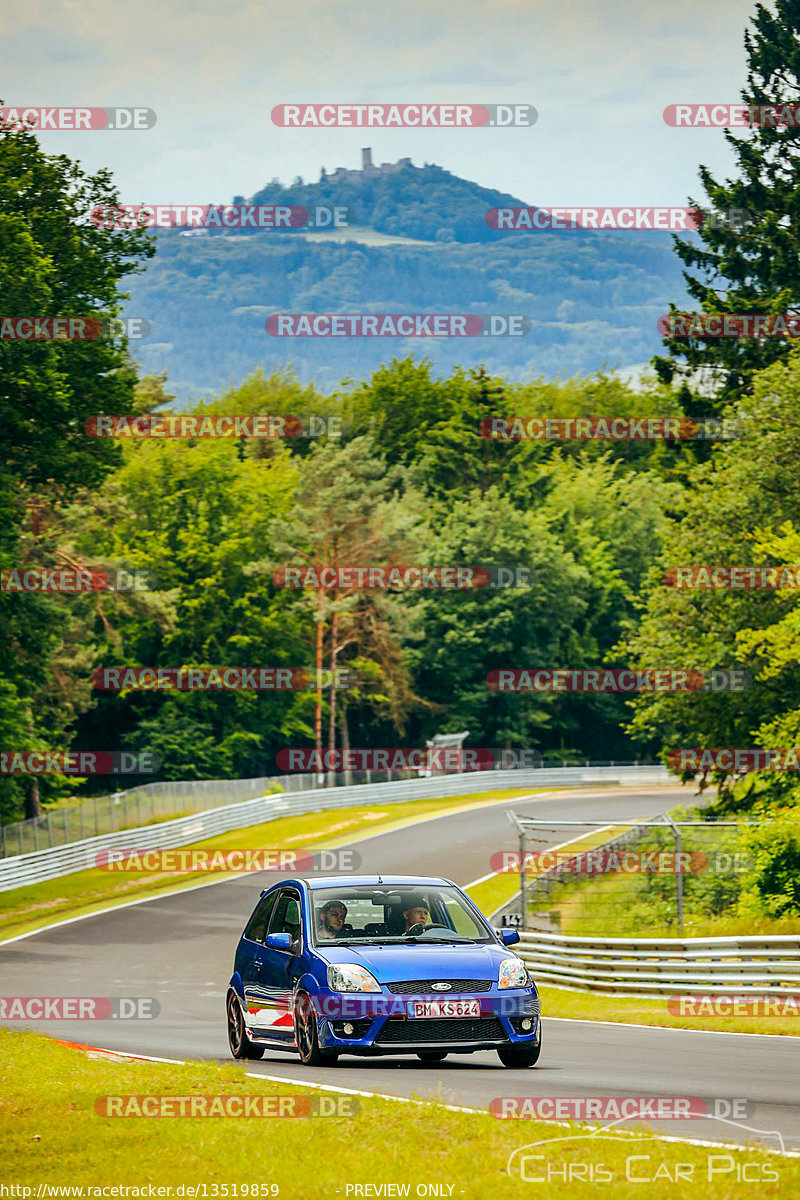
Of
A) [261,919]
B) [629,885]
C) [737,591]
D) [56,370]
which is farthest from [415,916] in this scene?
[56,370]

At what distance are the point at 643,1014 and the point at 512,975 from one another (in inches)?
342

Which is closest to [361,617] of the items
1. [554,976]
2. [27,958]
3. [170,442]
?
[170,442]

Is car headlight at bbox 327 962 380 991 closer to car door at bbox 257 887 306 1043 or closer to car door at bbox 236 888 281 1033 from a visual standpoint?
car door at bbox 257 887 306 1043

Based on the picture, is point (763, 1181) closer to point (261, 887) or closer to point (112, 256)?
point (261, 887)

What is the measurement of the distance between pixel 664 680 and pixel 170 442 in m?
49.6

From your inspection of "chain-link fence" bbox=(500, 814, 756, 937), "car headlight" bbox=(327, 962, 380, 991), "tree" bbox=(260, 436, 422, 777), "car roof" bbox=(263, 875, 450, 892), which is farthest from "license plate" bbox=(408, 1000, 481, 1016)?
"tree" bbox=(260, 436, 422, 777)

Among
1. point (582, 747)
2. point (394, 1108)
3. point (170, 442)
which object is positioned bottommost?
point (582, 747)

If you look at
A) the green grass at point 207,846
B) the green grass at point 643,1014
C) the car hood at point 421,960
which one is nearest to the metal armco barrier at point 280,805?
the green grass at point 207,846

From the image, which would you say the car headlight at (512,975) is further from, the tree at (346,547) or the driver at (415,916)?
the tree at (346,547)

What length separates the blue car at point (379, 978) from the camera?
37.1 ft

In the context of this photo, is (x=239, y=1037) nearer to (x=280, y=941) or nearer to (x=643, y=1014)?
(x=280, y=941)

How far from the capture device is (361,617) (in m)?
81.9

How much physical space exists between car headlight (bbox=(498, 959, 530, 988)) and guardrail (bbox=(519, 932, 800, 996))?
792 cm

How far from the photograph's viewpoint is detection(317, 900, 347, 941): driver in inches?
483
